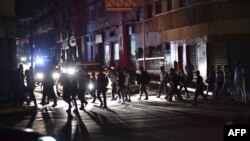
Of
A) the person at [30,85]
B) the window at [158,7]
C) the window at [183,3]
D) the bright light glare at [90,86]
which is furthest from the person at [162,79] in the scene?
the window at [158,7]

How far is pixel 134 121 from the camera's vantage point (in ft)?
56.7

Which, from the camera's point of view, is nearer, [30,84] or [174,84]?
[174,84]

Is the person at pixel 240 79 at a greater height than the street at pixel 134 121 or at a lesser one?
greater

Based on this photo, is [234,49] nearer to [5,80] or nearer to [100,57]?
[5,80]

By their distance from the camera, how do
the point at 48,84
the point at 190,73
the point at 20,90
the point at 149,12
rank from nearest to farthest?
the point at 20,90, the point at 48,84, the point at 190,73, the point at 149,12

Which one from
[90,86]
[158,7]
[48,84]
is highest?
[158,7]

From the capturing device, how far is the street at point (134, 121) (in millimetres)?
14109

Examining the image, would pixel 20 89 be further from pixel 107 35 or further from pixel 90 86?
pixel 107 35

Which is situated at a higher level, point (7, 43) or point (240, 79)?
point (7, 43)

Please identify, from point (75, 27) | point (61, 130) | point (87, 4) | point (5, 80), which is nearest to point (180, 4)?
point (5, 80)

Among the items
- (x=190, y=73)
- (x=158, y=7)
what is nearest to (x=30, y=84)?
(x=190, y=73)

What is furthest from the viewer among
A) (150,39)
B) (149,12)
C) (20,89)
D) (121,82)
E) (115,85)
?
(149,12)

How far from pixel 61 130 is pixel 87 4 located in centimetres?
4449

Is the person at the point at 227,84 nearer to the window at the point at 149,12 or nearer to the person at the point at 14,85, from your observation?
the person at the point at 14,85
